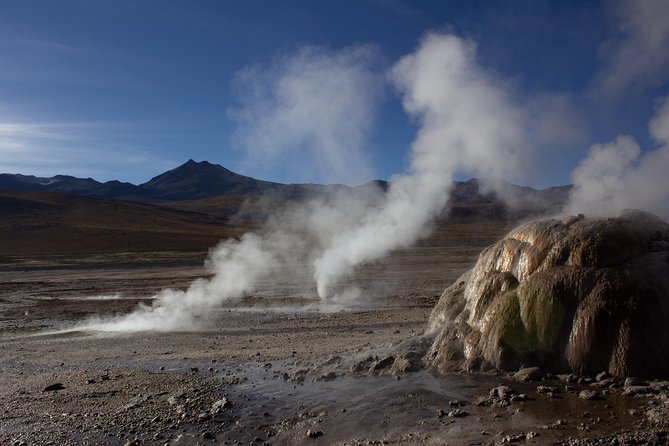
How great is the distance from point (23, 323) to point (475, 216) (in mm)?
161195

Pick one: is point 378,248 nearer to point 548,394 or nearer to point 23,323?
point 23,323

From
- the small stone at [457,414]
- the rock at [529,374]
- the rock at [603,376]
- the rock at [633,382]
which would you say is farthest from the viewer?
the rock at [529,374]

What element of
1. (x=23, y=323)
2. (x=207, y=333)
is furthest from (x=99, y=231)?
(x=207, y=333)

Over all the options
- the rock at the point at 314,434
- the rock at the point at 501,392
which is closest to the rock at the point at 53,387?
the rock at the point at 314,434

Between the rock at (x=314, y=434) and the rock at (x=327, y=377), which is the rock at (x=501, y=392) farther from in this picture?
the rock at (x=327, y=377)

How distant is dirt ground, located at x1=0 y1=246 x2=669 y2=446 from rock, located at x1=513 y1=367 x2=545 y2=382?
0.62 ft

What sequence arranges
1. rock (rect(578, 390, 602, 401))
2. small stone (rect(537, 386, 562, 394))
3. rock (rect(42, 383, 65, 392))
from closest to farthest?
rock (rect(578, 390, 602, 401)) < small stone (rect(537, 386, 562, 394)) < rock (rect(42, 383, 65, 392))

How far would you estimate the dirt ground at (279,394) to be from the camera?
8.92 metres

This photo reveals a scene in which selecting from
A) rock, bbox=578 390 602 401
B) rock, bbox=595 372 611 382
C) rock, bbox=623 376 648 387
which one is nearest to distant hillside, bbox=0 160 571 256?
rock, bbox=595 372 611 382

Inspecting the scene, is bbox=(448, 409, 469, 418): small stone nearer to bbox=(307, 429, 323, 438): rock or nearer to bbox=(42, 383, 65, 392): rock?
bbox=(307, 429, 323, 438): rock

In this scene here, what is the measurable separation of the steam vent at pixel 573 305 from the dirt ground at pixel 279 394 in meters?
0.56

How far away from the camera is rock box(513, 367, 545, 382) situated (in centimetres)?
1075

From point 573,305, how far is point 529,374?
162cm

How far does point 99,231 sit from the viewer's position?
347 feet
